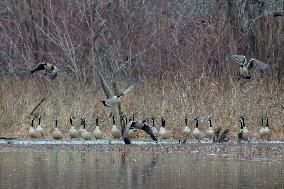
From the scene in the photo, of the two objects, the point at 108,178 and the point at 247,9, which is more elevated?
the point at 247,9

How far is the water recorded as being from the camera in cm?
1542

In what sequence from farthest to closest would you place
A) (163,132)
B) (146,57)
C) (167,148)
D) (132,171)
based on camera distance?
(146,57) → (163,132) → (167,148) → (132,171)

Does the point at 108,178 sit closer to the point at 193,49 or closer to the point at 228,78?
the point at 228,78

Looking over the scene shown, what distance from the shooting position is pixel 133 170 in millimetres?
17391

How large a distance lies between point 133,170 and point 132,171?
0.17 metres

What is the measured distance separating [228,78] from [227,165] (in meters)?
8.36

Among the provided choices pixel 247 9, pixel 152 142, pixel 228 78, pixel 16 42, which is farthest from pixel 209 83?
pixel 16 42

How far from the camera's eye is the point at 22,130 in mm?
25156

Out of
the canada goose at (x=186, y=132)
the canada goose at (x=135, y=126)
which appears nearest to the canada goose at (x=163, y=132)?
the canada goose at (x=186, y=132)

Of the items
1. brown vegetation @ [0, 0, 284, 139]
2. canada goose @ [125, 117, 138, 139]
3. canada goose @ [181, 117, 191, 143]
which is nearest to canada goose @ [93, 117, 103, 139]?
canada goose @ [125, 117, 138, 139]

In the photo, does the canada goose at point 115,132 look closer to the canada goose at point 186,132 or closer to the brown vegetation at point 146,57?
the brown vegetation at point 146,57

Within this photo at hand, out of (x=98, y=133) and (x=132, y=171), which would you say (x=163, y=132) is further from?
(x=132, y=171)

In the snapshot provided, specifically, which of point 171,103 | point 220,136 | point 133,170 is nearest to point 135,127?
point 220,136

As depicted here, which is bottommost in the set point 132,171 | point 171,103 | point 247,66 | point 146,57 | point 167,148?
point 132,171
